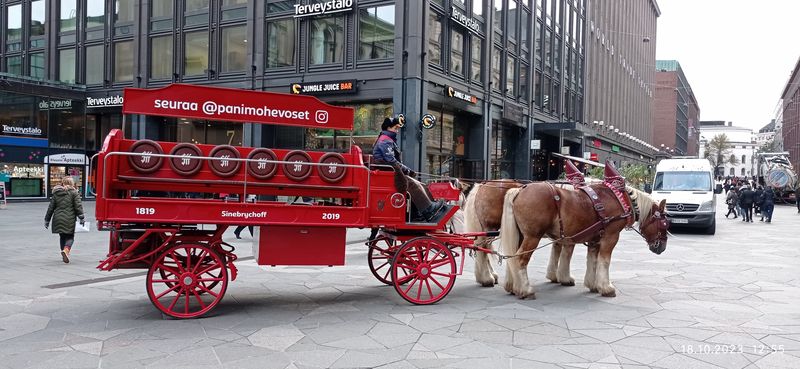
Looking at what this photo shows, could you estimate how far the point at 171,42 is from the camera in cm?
2942

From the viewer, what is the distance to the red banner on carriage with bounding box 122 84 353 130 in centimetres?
618

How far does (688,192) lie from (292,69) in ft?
58.6

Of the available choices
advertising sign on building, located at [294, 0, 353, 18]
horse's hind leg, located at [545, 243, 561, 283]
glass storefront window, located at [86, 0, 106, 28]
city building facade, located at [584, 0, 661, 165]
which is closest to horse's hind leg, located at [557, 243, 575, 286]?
horse's hind leg, located at [545, 243, 561, 283]

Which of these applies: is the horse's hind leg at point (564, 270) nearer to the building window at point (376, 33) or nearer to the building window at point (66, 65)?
the building window at point (376, 33)

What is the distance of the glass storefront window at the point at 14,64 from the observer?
33812 millimetres

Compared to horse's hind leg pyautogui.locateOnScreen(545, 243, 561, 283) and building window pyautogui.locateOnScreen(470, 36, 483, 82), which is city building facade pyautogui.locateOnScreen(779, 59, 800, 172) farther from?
horse's hind leg pyautogui.locateOnScreen(545, 243, 561, 283)

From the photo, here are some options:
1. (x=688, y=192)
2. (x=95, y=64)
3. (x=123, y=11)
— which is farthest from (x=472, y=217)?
(x=95, y=64)

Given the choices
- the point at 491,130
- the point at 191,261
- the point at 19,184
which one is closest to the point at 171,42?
the point at 19,184

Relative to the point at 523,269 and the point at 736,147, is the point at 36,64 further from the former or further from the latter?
the point at 736,147

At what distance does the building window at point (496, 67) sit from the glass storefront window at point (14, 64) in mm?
29295

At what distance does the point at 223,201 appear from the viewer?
649 cm

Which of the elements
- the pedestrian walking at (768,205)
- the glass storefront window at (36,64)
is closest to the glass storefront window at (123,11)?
the glass storefront window at (36,64)

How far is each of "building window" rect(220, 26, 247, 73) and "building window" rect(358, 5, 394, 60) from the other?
6787 millimetres

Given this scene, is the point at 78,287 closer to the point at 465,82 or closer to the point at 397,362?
the point at 397,362
